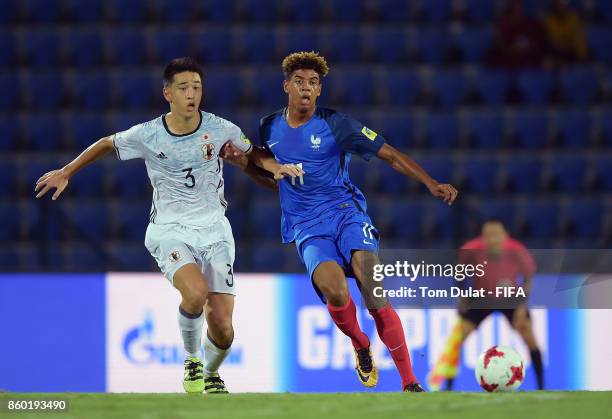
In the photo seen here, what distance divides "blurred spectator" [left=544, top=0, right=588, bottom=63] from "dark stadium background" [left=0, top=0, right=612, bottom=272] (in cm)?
19

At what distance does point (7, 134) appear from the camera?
12055mm

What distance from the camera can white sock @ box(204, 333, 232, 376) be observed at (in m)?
7.53

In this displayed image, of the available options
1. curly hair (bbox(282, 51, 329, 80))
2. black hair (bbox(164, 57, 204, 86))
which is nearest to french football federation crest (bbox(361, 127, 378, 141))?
curly hair (bbox(282, 51, 329, 80))

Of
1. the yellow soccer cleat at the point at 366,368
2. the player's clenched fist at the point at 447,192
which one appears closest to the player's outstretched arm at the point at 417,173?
the player's clenched fist at the point at 447,192

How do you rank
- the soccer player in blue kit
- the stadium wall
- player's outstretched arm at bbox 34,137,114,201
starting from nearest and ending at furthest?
player's outstretched arm at bbox 34,137,114,201 → the soccer player in blue kit → the stadium wall

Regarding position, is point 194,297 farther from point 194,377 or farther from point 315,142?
point 315,142

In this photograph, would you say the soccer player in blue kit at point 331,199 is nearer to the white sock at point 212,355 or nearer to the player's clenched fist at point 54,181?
the white sock at point 212,355

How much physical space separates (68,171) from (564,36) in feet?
22.1

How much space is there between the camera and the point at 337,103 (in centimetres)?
1217

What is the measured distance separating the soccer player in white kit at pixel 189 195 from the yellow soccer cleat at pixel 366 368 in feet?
2.62

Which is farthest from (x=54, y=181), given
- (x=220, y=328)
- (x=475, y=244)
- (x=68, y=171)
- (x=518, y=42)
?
(x=518, y=42)

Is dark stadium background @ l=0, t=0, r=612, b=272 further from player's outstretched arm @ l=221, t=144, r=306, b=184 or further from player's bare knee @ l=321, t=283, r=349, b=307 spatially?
player's bare knee @ l=321, t=283, r=349, b=307

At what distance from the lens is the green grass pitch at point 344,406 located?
5898mm

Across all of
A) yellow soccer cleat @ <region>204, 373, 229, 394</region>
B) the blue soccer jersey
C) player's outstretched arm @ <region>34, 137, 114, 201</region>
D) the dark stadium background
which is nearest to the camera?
player's outstretched arm @ <region>34, 137, 114, 201</region>
